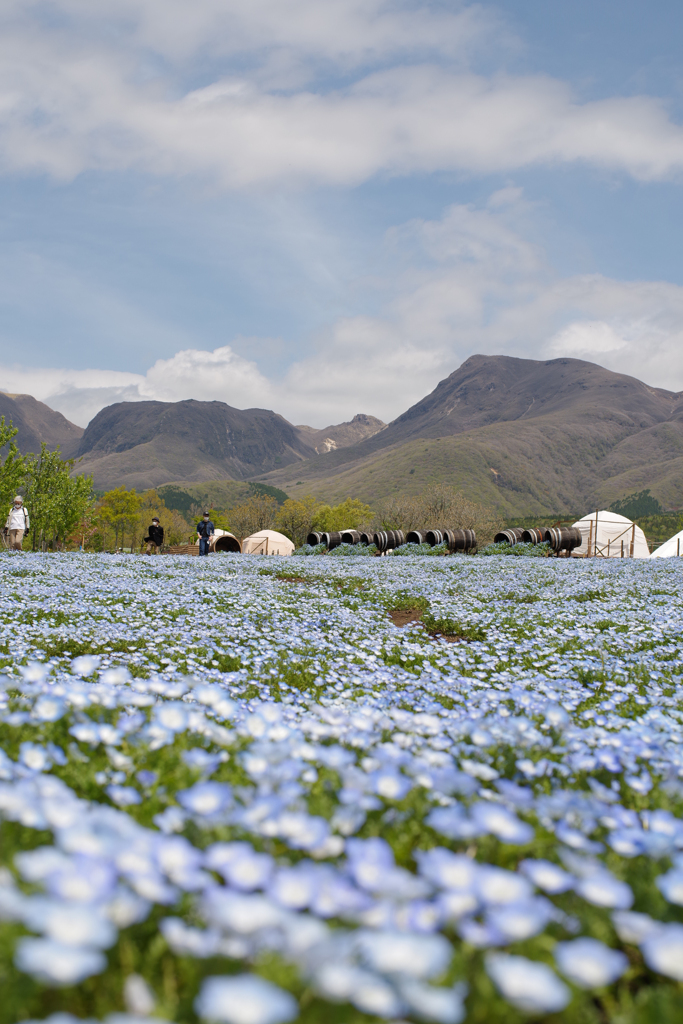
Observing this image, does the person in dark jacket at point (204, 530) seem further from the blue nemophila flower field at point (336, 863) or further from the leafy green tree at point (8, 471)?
the blue nemophila flower field at point (336, 863)

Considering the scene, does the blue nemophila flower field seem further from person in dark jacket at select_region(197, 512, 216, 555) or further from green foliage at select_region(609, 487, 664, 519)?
green foliage at select_region(609, 487, 664, 519)

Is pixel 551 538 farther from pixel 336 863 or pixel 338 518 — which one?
pixel 338 518

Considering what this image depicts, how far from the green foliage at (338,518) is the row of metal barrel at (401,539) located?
111 ft

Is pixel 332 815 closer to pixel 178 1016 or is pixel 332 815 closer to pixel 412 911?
pixel 412 911

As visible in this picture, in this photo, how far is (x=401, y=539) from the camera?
39.5 metres

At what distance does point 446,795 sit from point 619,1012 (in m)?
0.89

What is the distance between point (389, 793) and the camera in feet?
6.72

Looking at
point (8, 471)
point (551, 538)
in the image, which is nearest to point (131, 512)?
point (8, 471)

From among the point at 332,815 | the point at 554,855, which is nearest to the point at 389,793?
the point at 332,815

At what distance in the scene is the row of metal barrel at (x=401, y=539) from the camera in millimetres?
36781

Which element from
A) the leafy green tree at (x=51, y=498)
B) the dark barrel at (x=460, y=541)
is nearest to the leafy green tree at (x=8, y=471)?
the leafy green tree at (x=51, y=498)

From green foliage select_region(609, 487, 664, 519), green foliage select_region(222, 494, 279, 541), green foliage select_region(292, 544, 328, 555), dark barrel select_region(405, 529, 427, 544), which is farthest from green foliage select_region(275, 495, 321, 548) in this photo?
green foliage select_region(609, 487, 664, 519)

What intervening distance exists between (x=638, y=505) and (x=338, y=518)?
136580 millimetres

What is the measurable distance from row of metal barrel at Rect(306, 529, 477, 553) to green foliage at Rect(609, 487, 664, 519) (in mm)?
151137
